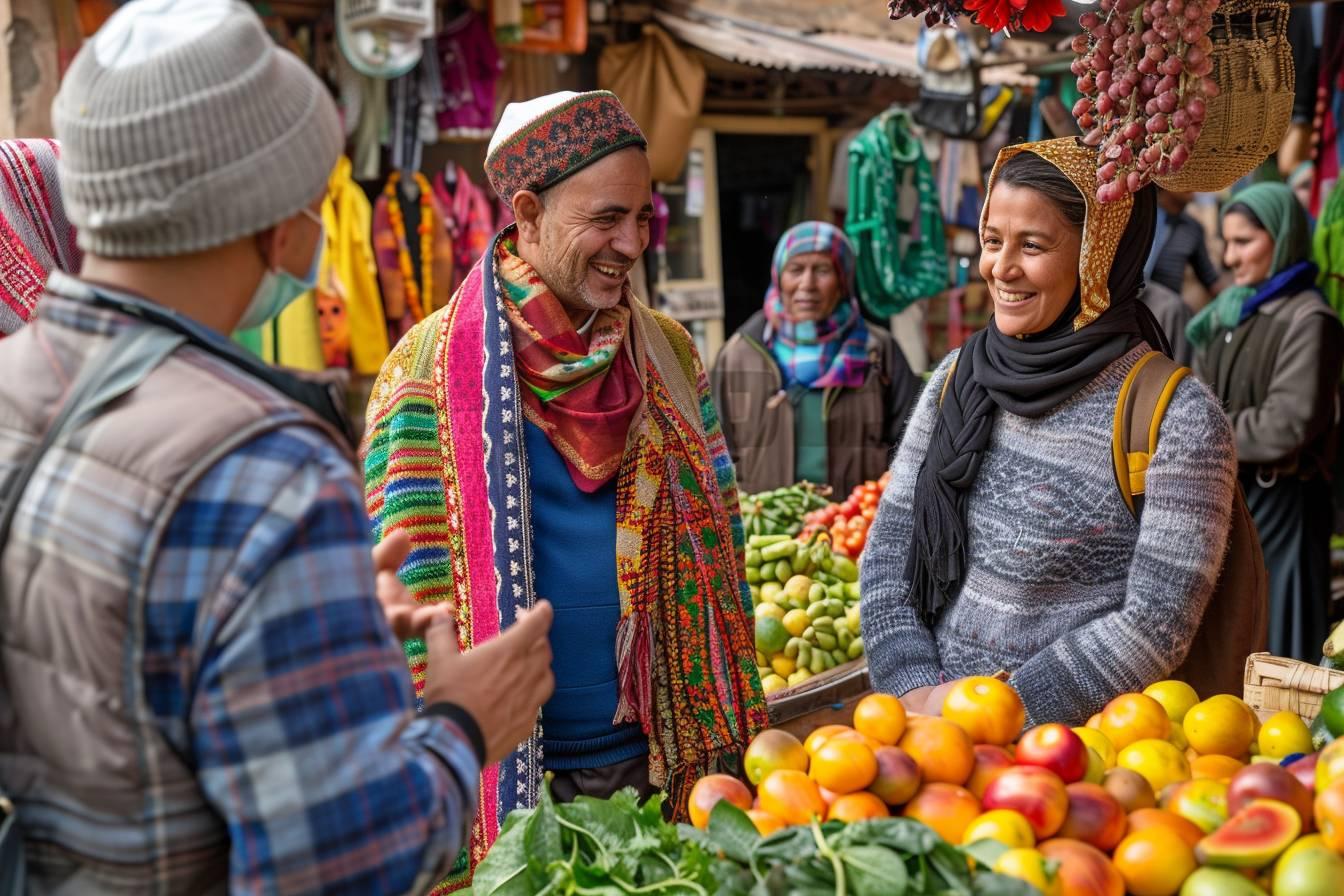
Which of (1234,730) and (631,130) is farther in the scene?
(631,130)

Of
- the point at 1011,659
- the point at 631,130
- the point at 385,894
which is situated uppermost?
the point at 631,130

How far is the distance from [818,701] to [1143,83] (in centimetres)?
190

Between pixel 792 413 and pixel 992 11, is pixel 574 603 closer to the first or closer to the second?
pixel 992 11

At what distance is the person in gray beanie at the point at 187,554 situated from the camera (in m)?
1.10

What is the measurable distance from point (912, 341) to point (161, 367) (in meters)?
7.39

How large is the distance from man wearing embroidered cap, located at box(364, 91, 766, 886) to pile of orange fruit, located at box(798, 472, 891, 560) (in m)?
1.93

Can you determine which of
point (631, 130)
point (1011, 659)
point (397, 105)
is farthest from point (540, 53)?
point (1011, 659)

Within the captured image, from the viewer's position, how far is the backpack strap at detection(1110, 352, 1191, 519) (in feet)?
7.11

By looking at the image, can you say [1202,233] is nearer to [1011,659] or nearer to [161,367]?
[1011,659]

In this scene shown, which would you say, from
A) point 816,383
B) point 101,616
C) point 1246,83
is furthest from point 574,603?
point 816,383

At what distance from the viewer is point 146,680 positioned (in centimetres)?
112

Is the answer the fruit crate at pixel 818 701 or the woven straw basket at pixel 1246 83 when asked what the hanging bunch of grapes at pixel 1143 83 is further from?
the fruit crate at pixel 818 701

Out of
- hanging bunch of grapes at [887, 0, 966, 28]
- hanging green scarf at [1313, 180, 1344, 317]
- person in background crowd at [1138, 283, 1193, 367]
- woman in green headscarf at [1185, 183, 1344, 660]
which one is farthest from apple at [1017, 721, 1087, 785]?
person in background crowd at [1138, 283, 1193, 367]

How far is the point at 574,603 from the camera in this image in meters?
2.42
